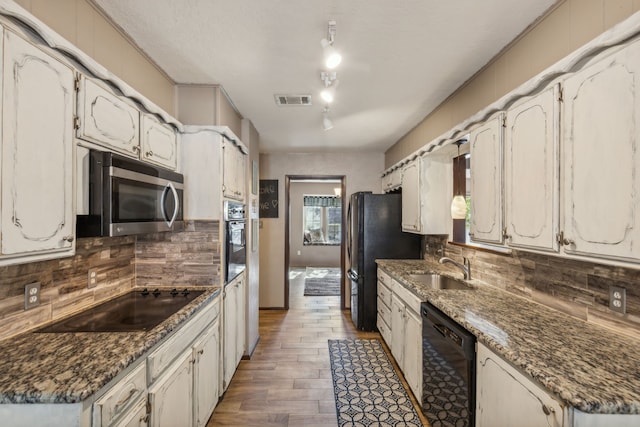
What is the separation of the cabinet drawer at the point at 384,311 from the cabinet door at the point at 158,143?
2514mm

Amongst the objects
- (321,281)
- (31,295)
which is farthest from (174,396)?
(321,281)

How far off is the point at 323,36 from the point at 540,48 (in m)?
1.24

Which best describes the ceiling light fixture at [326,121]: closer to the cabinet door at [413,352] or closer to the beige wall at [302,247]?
the cabinet door at [413,352]

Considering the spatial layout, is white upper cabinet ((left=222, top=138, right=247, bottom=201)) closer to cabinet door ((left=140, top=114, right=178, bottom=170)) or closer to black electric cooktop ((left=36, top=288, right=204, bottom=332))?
cabinet door ((left=140, top=114, right=178, bottom=170))

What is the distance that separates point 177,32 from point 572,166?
7.22ft

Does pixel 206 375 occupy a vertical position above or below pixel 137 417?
below

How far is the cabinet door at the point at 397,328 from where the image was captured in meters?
2.67

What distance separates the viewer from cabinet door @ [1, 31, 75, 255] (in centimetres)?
102

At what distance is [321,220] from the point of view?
888 centimetres

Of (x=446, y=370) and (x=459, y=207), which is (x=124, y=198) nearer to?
(x=446, y=370)

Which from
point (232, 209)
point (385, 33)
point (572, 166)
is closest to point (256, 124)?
point (232, 209)

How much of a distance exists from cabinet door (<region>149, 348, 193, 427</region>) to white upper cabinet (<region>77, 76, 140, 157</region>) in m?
1.19

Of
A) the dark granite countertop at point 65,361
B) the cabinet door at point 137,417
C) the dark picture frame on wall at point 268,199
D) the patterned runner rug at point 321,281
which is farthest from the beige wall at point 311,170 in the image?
the cabinet door at point 137,417

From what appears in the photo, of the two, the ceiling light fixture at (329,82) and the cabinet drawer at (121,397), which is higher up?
the ceiling light fixture at (329,82)
